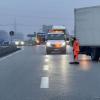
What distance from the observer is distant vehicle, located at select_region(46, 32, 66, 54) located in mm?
48075

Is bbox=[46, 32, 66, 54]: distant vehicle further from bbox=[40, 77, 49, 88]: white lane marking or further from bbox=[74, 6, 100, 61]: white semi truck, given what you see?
bbox=[40, 77, 49, 88]: white lane marking

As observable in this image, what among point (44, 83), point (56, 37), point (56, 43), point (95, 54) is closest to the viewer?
point (44, 83)

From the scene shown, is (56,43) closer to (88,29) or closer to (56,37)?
(56,37)

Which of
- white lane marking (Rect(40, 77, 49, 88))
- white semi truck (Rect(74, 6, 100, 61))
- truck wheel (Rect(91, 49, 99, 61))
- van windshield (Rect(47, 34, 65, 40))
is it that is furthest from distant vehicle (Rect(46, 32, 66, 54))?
white lane marking (Rect(40, 77, 49, 88))

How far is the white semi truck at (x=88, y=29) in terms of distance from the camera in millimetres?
31875

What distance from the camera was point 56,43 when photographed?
157 ft

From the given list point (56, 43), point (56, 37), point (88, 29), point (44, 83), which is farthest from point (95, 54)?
point (56, 37)

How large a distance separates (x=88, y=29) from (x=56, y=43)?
49.8 feet

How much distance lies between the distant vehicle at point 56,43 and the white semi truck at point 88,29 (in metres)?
13.6

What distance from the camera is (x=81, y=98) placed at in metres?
13.2

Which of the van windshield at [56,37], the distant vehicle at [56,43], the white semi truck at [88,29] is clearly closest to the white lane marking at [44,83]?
the white semi truck at [88,29]

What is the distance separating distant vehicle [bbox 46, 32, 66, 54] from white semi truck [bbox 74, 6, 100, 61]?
44.6ft

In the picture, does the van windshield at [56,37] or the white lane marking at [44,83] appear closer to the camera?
the white lane marking at [44,83]

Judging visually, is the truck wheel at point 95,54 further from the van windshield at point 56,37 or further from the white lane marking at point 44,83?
the van windshield at point 56,37
